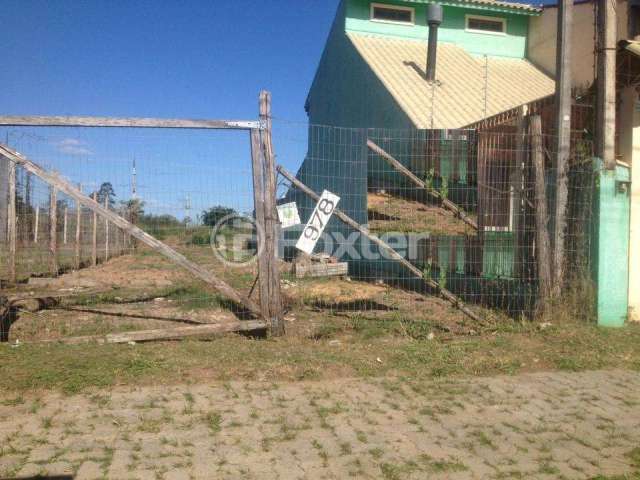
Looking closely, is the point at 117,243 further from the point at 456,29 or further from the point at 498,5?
the point at 498,5

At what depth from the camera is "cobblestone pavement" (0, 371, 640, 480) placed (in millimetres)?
3275

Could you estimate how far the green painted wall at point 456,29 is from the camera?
1844cm

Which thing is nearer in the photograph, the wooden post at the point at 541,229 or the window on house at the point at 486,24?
the wooden post at the point at 541,229

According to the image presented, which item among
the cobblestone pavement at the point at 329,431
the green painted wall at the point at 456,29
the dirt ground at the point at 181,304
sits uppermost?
the green painted wall at the point at 456,29

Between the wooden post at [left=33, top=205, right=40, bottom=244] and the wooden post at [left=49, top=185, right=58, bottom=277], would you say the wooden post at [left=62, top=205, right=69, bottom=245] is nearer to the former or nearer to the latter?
the wooden post at [left=49, top=185, right=58, bottom=277]

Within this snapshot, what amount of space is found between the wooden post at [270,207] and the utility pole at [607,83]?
4187 mm

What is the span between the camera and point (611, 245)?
271 inches

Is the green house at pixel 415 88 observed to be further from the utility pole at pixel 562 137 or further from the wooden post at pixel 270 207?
the wooden post at pixel 270 207

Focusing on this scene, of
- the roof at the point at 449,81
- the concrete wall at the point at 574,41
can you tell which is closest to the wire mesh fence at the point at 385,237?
the roof at the point at 449,81

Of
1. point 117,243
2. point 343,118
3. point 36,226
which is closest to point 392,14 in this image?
point 343,118

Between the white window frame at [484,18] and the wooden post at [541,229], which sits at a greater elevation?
the white window frame at [484,18]

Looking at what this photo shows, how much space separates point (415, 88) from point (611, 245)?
989 cm

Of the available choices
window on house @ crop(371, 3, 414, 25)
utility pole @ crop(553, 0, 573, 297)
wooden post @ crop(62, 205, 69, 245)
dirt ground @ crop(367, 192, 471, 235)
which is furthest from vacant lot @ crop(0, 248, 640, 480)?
window on house @ crop(371, 3, 414, 25)

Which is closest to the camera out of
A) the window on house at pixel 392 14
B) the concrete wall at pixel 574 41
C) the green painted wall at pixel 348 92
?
the green painted wall at pixel 348 92
